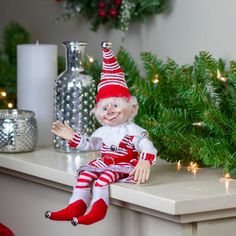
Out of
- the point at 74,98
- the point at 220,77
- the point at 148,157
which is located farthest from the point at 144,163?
the point at 74,98

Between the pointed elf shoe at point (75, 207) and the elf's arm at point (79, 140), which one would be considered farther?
the elf's arm at point (79, 140)

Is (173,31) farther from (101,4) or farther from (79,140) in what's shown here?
(79,140)

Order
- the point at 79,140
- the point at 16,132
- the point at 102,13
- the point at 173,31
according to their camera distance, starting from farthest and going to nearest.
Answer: the point at 102,13 < the point at 173,31 < the point at 16,132 < the point at 79,140

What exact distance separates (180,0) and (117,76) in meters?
0.55

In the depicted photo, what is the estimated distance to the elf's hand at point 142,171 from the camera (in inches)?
45.9

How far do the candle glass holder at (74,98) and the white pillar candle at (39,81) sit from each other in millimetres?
93

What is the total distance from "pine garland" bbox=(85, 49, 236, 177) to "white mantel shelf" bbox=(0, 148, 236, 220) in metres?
0.03

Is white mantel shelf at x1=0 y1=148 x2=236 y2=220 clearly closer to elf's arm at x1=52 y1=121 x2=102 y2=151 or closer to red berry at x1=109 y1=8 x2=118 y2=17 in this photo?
elf's arm at x1=52 y1=121 x2=102 y2=151

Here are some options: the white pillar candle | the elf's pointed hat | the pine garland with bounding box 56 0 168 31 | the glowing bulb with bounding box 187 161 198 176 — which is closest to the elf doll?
the elf's pointed hat

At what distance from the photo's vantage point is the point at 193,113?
132 cm

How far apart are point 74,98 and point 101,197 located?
15.3 inches

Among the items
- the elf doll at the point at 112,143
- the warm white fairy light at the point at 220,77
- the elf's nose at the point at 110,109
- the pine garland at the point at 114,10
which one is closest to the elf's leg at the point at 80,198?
the elf doll at the point at 112,143

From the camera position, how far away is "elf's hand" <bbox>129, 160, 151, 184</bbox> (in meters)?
1.17

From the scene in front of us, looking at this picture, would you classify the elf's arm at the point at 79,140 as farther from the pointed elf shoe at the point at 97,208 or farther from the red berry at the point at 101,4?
the red berry at the point at 101,4
